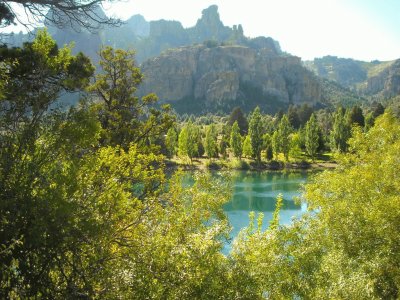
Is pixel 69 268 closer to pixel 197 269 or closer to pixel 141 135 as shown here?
pixel 197 269

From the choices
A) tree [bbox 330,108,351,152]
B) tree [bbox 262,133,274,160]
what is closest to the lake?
tree [bbox 262,133,274,160]

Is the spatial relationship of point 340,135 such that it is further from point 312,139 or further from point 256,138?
point 256,138

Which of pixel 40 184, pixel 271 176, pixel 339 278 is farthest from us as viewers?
pixel 271 176

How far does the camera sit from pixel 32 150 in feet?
27.7

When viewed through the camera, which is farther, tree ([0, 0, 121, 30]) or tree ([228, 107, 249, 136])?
tree ([228, 107, 249, 136])

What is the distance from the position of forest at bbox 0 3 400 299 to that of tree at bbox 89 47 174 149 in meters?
0.18

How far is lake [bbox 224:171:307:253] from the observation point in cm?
4947

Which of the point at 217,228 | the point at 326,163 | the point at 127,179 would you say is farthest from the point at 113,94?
the point at 326,163

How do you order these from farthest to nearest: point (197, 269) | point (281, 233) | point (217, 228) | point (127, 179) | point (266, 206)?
point (266, 206)
point (281, 233)
point (127, 179)
point (217, 228)
point (197, 269)

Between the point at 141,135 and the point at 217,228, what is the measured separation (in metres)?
12.1

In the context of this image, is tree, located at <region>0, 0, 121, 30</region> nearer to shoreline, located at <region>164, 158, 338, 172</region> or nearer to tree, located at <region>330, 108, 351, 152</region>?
shoreline, located at <region>164, 158, 338, 172</region>

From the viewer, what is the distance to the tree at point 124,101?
2173 centimetres

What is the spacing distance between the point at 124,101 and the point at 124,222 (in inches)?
499

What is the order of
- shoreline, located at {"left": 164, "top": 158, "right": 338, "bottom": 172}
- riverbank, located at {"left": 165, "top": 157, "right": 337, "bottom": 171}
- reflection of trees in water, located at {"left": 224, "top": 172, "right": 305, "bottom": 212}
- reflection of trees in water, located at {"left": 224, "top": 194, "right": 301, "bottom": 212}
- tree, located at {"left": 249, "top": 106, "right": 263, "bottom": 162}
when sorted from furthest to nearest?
1. tree, located at {"left": 249, "top": 106, "right": 263, "bottom": 162}
2. riverbank, located at {"left": 165, "top": 157, "right": 337, "bottom": 171}
3. shoreline, located at {"left": 164, "top": 158, "right": 338, "bottom": 172}
4. reflection of trees in water, located at {"left": 224, "top": 172, "right": 305, "bottom": 212}
5. reflection of trees in water, located at {"left": 224, "top": 194, "right": 301, "bottom": 212}
